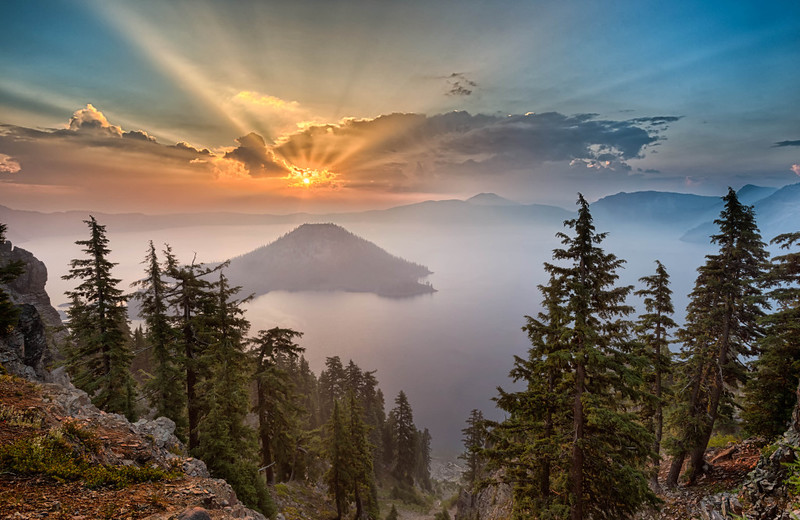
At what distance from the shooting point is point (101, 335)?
17734mm

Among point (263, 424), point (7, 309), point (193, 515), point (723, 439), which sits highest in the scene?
point (7, 309)

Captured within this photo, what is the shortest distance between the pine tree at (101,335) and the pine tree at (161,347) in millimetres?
1267

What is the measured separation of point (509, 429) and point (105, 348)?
72.4 ft

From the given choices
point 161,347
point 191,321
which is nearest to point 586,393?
point 191,321

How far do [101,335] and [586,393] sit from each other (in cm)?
2387

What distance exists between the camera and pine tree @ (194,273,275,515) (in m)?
15.2

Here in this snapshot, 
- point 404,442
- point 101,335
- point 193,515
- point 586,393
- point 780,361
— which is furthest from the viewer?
point 404,442

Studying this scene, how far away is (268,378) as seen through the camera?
20719 mm

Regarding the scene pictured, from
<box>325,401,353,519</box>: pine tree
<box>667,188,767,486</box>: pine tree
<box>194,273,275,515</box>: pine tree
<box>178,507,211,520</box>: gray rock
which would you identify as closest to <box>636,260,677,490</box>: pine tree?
<box>667,188,767,486</box>: pine tree

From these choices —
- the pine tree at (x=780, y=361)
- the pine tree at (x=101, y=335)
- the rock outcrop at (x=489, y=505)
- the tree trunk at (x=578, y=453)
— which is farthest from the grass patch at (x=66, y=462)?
the pine tree at (x=780, y=361)

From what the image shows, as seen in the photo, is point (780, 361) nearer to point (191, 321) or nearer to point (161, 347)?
point (191, 321)

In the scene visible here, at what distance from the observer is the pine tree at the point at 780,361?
14.7 meters

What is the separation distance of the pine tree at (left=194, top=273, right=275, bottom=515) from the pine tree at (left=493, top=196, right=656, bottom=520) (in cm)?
1285

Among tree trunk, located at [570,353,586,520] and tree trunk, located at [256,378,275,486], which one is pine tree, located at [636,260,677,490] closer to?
tree trunk, located at [570,353,586,520]
